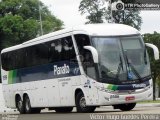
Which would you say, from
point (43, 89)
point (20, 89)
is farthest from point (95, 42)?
point (20, 89)

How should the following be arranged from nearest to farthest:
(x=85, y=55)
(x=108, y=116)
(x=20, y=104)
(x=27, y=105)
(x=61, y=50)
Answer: (x=108, y=116), (x=85, y=55), (x=61, y=50), (x=27, y=105), (x=20, y=104)

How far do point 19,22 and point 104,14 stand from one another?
16202 mm

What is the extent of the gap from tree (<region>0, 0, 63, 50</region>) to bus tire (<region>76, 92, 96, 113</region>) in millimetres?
60668

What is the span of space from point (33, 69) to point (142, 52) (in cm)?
732

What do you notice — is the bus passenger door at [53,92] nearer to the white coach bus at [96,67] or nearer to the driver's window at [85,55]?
the white coach bus at [96,67]

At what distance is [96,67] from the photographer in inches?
952

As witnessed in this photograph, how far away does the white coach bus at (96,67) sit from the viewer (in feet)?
79.6

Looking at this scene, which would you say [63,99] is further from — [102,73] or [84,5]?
[84,5]

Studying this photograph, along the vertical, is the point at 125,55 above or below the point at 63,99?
above

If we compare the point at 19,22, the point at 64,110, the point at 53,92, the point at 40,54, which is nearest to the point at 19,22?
the point at 19,22

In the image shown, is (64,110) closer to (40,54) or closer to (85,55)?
(40,54)

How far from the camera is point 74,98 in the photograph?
86.0 feet

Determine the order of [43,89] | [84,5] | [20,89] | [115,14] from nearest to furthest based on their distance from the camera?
[43,89] < [20,89] < [115,14] < [84,5]

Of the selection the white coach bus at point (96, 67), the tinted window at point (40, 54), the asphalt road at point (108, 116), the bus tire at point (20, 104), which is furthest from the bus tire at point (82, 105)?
the bus tire at point (20, 104)
